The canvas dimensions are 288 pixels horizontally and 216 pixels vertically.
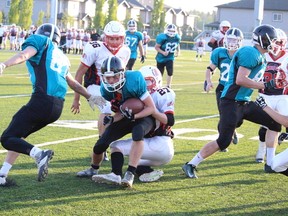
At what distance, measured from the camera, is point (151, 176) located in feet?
21.7

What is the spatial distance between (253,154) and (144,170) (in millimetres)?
2335

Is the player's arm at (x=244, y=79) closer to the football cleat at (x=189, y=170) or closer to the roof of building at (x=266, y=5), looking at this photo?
the football cleat at (x=189, y=170)

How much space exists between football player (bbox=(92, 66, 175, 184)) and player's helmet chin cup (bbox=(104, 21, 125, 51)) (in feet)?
2.65

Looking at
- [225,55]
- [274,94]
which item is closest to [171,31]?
[225,55]

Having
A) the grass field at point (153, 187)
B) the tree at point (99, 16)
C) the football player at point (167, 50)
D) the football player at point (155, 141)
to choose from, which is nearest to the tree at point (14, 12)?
the tree at point (99, 16)

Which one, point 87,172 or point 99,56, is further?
point 99,56

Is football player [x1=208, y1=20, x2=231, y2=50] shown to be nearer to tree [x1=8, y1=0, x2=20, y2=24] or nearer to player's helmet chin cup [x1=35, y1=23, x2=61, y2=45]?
player's helmet chin cup [x1=35, y1=23, x2=61, y2=45]

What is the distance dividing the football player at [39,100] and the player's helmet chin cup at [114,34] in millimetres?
1317

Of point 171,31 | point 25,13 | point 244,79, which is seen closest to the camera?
point 244,79

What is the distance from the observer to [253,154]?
333 inches

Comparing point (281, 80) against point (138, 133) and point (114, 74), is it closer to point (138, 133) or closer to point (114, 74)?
point (138, 133)

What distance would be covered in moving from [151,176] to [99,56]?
177 cm

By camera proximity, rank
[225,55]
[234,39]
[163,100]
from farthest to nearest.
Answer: [225,55] < [234,39] < [163,100]

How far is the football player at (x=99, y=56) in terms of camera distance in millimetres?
7375
